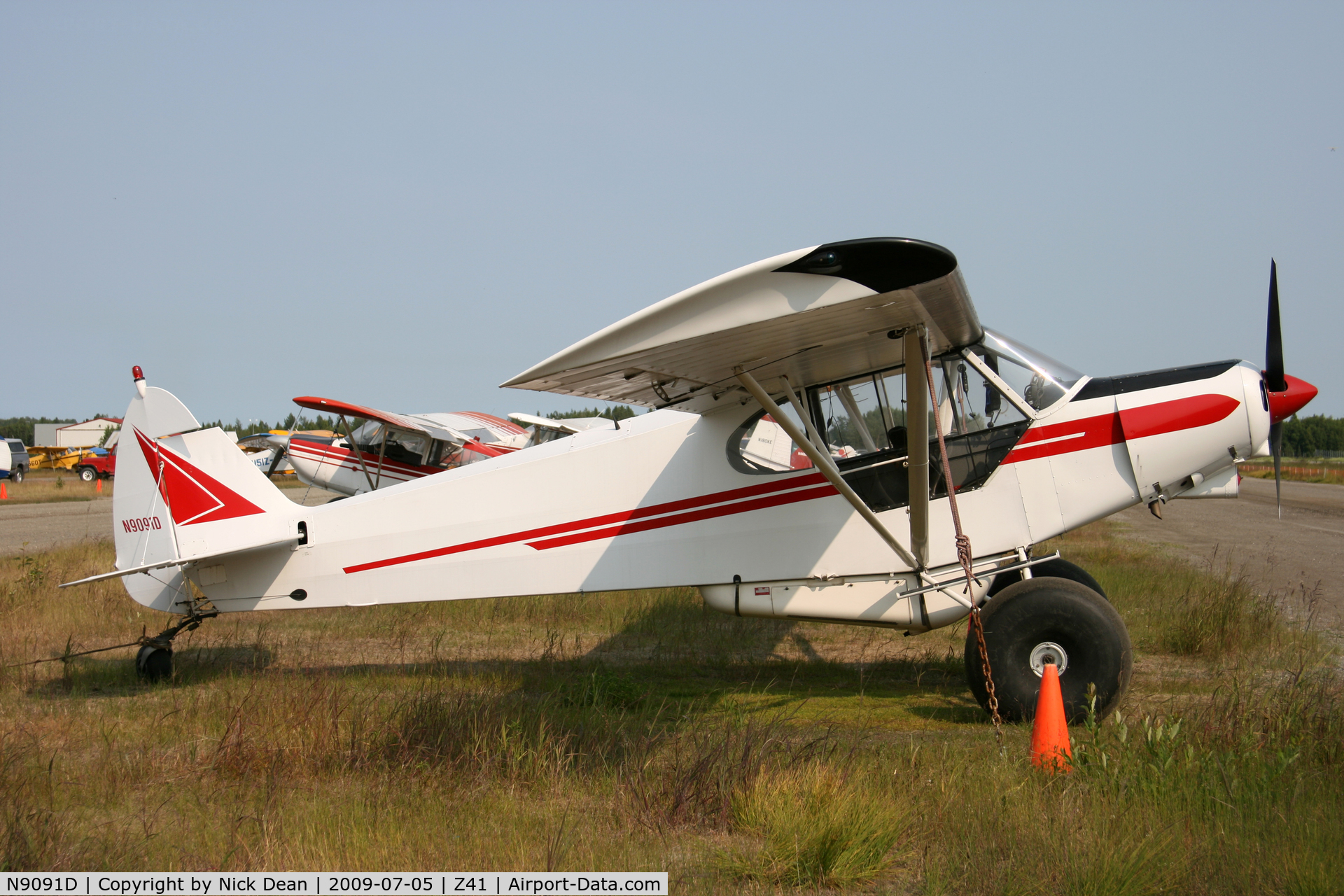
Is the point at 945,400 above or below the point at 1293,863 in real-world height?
above

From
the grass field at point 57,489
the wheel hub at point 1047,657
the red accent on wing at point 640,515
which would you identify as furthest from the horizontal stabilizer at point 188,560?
the grass field at point 57,489

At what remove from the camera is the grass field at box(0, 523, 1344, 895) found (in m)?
3.28

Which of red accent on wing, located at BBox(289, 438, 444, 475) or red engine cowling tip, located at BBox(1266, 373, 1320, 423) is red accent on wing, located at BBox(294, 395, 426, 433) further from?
red engine cowling tip, located at BBox(1266, 373, 1320, 423)

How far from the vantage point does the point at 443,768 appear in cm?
442

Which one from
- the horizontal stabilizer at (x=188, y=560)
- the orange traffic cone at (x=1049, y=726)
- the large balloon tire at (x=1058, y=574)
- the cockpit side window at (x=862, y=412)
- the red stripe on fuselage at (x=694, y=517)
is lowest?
the orange traffic cone at (x=1049, y=726)

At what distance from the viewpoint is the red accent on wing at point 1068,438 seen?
5562 mm

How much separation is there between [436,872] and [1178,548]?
1521 centimetres

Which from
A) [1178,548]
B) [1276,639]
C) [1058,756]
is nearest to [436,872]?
[1058,756]

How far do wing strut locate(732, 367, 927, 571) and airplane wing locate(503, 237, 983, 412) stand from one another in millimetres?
157

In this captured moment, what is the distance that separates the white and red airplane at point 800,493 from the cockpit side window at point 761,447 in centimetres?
2

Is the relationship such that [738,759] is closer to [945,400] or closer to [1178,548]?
[945,400]

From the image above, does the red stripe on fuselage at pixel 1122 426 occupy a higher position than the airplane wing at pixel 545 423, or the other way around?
the airplane wing at pixel 545 423

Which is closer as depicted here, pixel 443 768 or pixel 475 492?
pixel 443 768

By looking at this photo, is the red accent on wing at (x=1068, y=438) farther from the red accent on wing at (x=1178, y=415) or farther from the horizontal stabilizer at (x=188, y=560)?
the horizontal stabilizer at (x=188, y=560)
